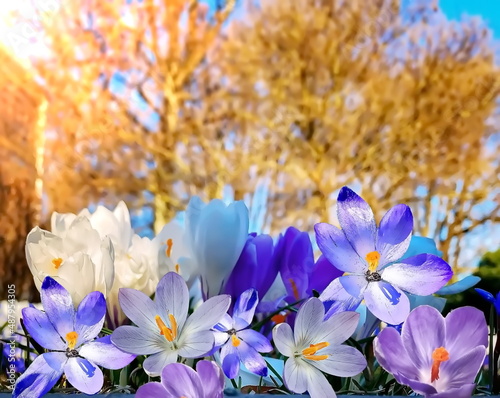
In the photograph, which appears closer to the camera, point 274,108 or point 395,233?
point 395,233

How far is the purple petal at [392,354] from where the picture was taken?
0.19 meters

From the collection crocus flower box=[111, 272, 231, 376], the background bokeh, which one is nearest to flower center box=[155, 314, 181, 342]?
crocus flower box=[111, 272, 231, 376]

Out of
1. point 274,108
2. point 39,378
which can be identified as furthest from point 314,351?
point 274,108

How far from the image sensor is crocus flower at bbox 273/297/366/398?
0.64 feet

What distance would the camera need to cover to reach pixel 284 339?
7.8 inches

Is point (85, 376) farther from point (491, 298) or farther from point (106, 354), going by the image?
point (491, 298)

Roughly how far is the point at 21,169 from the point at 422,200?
2.70 meters

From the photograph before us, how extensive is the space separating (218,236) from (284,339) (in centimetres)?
6

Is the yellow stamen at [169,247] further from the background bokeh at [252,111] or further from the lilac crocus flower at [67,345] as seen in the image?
the background bokeh at [252,111]

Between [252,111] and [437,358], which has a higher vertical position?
[252,111]

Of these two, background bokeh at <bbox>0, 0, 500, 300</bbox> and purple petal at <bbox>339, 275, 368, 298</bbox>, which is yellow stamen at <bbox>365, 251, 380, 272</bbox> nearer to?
purple petal at <bbox>339, 275, 368, 298</bbox>

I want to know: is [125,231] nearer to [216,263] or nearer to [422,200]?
[216,263]

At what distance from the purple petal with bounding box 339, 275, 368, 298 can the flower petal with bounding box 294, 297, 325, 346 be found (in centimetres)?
1

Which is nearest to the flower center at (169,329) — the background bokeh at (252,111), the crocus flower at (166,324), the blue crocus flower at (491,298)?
the crocus flower at (166,324)
